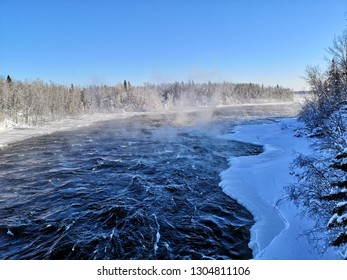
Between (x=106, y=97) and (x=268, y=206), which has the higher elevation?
(x=106, y=97)

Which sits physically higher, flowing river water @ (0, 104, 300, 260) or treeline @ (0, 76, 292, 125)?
treeline @ (0, 76, 292, 125)

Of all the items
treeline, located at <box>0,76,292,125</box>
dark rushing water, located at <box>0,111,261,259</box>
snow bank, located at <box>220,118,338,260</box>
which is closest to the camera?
snow bank, located at <box>220,118,338,260</box>

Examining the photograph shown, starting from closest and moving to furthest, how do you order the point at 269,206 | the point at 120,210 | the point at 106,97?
the point at 269,206 < the point at 120,210 < the point at 106,97

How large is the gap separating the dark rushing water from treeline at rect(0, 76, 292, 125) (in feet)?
133

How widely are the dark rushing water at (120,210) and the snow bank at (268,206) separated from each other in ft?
2.05

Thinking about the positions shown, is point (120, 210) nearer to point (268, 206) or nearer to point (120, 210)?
point (120, 210)

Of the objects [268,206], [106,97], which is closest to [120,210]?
[268,206]

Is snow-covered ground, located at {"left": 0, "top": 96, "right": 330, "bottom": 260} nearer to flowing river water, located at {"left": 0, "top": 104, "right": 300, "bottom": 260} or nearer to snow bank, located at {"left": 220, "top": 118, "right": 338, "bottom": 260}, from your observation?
snow bank, located at {"left": 220, "top": 118, "right": 338, "bottom": 260}

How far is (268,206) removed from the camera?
43.3ft

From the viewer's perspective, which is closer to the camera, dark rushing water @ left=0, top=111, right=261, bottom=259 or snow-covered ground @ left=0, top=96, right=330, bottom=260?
snow-covered ground @ left=0, top=96, right=330, bottom=260

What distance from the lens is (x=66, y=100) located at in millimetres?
77688

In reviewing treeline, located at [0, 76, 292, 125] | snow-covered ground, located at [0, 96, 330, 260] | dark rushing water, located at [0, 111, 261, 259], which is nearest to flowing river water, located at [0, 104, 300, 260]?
dark rushing water, located at [0, 111, 261, 259]

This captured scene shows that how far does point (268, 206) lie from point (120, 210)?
764 cm

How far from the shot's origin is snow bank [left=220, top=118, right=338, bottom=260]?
891 centimetres
